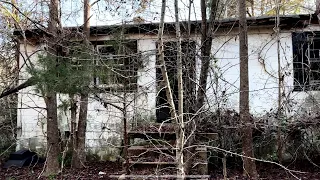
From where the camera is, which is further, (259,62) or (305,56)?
(259,62)

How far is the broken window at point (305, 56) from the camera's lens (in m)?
9.55

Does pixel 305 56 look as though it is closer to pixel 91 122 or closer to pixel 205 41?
pixel 205 41

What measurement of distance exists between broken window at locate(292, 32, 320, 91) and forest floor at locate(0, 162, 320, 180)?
7.46ft

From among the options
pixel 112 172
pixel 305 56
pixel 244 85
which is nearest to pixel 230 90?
pixel 305 56

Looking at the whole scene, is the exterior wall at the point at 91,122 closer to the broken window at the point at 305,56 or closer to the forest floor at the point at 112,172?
the forest floor at the point at 112,172

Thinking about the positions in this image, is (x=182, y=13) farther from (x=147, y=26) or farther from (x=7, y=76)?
(x=7, y=76)

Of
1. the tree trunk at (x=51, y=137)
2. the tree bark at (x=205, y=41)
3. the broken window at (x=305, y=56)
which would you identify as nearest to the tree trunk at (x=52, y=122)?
the tree trunk at (x=51, y=137)

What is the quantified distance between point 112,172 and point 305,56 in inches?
237

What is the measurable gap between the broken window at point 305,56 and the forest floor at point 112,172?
2.27m

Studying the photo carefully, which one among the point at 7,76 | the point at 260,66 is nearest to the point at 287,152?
the point at 260,66

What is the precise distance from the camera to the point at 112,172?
8648 millimetres

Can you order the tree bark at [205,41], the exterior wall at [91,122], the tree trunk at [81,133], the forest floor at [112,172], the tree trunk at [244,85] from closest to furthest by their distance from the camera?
the tree bark at [205,41] → the tree trunk at [244,85] → the forest floor at [112,172] → the tree trunk at [81,133] → the exterior wall at [91,122]

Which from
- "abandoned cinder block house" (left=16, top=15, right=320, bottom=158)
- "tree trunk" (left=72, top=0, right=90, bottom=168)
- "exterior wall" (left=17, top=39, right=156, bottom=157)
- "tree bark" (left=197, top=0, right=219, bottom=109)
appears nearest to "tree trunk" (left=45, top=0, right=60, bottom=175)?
"abandoned cinder block house" (left=16, top=15, right=320, bottom=158)

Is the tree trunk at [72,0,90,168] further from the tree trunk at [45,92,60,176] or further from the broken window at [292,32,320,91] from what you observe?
the broken window at [292,32,320,91]
